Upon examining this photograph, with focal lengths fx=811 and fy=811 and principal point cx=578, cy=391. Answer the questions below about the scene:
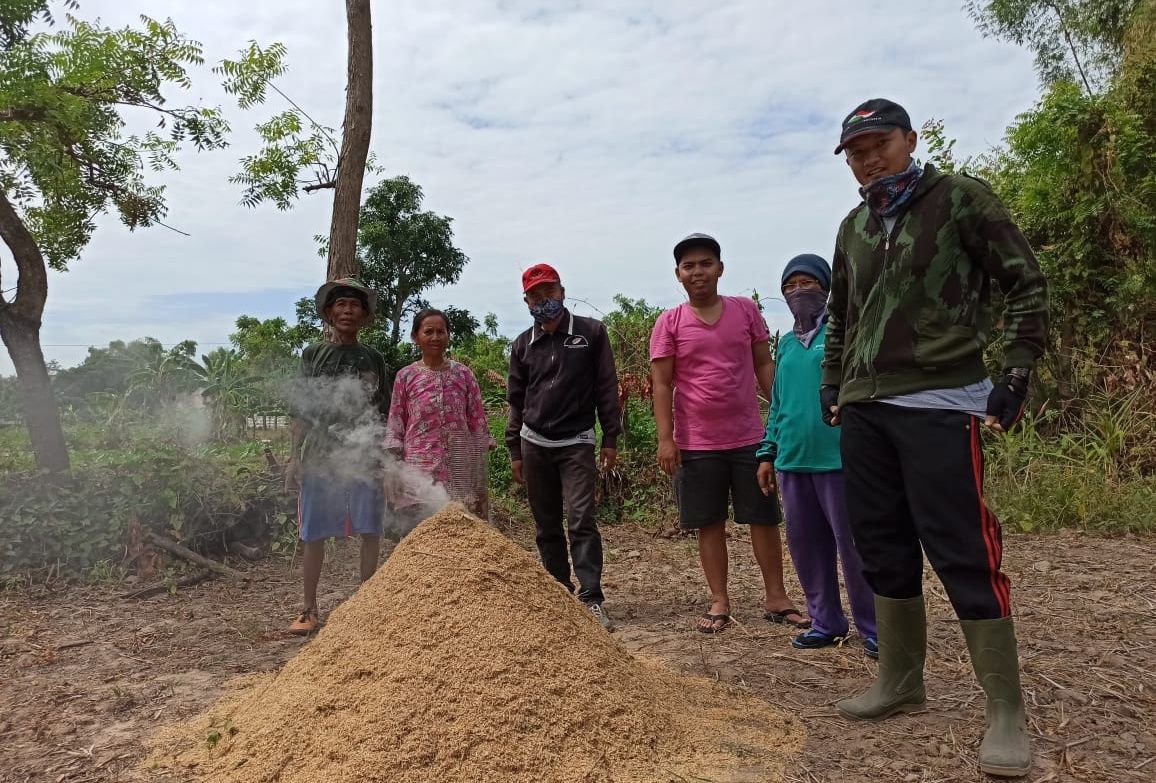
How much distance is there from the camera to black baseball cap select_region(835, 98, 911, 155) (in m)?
2.29

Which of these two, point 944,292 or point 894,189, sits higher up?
Answer: point 894,189

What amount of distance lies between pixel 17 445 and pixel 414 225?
9715 mm

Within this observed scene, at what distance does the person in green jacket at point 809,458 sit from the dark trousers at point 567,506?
0.84 meters

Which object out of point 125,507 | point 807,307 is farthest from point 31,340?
point 807,307

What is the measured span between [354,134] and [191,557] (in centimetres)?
332

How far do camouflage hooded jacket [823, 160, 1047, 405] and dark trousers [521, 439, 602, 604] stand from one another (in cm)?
164

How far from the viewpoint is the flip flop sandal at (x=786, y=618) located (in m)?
3.58

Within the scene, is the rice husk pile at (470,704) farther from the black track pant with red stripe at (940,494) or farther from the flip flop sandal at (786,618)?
the flip flop sandal at (786,618)

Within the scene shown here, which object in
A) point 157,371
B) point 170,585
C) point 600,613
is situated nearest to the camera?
point 600,613

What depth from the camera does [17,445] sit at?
30.1 feet

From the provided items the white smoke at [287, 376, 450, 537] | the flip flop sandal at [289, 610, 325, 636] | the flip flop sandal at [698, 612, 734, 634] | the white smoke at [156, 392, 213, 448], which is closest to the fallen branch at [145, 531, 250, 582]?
the white smoke at [156, 392, 213, 448]

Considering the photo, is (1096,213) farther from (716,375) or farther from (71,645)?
(71,645)

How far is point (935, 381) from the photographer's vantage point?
223 cm

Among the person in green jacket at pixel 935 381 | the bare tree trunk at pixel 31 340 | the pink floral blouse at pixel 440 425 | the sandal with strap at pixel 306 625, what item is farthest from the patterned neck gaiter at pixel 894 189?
the bare tree trunk at pixel 31 340
